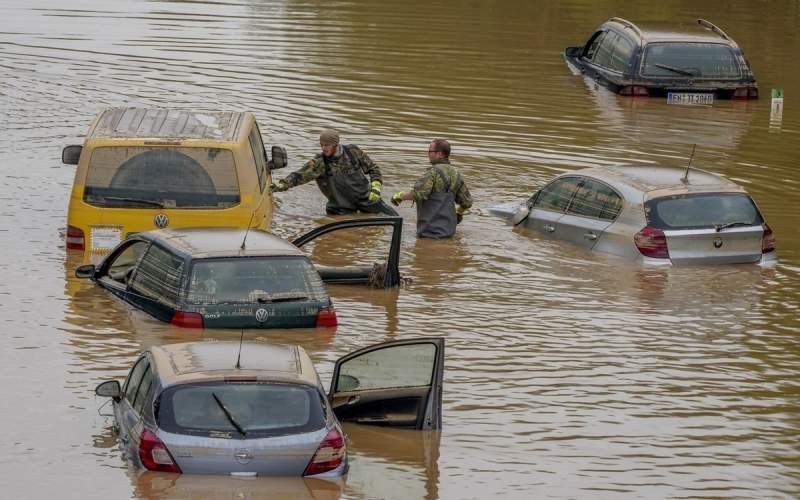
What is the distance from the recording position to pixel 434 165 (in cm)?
2203

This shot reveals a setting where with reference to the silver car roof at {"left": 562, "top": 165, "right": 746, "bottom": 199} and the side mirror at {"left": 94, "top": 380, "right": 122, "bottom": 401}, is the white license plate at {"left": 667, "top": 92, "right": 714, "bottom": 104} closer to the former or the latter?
the silver car roof at {"left": 562, "top": 165, "right": 746, "bottom": 199}

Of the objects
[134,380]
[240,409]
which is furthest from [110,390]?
[240,409]

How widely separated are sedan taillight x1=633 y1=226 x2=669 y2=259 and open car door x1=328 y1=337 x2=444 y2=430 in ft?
23.3

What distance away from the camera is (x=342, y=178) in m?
23.2

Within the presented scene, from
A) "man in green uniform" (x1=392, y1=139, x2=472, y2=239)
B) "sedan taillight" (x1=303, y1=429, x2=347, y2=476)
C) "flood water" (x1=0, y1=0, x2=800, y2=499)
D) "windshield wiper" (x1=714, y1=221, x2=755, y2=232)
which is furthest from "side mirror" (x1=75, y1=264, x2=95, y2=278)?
"windshield wiper" (x1=714, y1=221, x2=755, y2=232)

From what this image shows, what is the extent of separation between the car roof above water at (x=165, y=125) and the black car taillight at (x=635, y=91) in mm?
14576

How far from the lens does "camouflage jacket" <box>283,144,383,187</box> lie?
22.8 meters

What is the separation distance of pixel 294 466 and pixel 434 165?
1058 cm

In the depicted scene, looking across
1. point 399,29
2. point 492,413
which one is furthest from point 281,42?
point 492,413

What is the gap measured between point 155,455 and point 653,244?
32.9ft

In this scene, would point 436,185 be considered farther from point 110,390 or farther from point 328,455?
Answer: point 328,455

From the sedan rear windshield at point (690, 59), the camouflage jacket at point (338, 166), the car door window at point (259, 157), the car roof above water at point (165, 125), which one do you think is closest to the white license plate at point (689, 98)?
the sedan rear windshield at point (690, 59)

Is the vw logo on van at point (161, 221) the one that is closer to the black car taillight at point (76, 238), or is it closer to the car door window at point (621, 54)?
the black car taillight at point (76, 238)

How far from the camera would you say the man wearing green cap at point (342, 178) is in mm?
22609
